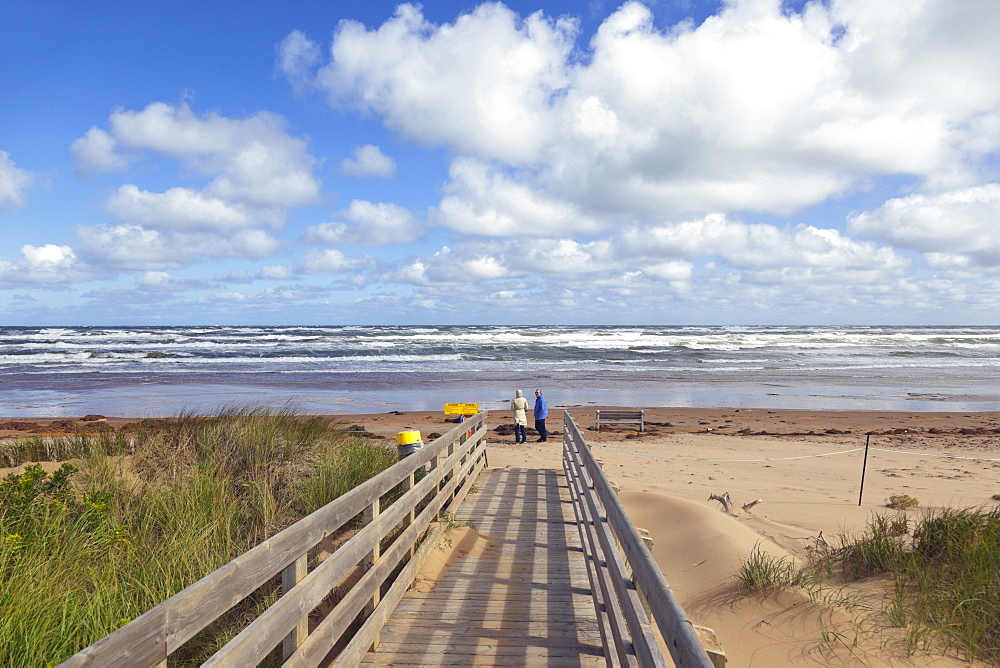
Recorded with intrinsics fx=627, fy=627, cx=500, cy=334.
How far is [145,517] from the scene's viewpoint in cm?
508

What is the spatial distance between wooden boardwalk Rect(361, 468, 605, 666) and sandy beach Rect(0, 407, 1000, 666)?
3.43ft

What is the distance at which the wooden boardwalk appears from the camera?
161 inches

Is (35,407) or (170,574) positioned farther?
(35,407)

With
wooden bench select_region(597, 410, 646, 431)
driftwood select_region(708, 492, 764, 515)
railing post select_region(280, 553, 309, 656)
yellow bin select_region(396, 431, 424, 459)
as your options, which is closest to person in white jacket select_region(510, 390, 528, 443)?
wooden bench select_region(597, 410, 646, 431)

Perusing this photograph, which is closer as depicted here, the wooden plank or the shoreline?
the wooden plank

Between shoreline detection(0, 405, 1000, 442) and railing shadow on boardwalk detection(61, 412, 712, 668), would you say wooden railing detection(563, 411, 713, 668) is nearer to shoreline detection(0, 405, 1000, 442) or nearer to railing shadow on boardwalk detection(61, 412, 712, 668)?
railing shadow on boardwalk detection(61, 412, 712, 668)

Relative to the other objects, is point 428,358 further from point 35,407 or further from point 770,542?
point 770,542

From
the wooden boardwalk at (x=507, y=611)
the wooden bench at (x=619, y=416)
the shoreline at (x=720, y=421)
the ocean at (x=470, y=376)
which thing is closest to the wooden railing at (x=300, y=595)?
the wooden boardwalk at (x=507, y=611)

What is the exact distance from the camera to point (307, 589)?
3.10 m

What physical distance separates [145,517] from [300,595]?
2801mm

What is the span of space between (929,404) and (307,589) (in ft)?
92.5

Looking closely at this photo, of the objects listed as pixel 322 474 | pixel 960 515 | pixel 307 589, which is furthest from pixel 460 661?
pixel 960 515

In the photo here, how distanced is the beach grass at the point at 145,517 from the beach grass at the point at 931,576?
4067mm

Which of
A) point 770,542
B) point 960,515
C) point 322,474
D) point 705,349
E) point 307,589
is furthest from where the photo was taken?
point 705,349
